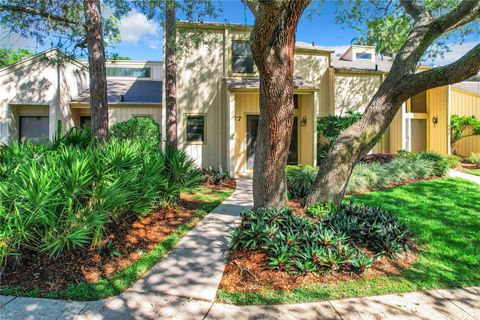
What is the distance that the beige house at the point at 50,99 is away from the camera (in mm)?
13070

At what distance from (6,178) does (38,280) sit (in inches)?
78.1

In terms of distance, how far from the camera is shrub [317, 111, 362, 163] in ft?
42.5

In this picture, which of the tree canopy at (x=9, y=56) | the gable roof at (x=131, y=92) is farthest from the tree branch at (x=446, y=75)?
the tree canopy at (x=9, y=56)

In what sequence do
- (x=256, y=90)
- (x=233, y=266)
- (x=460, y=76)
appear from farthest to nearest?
(x=256, y=90) < (x=460, y=76) < (x=233, y=266)

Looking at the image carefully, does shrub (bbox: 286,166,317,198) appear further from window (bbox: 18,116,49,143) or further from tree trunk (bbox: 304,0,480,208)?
window (bbox: 18,116,49,143)

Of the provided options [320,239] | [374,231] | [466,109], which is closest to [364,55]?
[466,109]

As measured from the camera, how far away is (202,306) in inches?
129

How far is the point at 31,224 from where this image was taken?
12.9 feet

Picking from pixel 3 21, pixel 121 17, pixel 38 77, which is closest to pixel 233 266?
pixel 121 17

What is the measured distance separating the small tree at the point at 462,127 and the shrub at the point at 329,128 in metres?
6.43

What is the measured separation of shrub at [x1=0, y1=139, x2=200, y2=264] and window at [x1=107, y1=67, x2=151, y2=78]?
12.7 metres

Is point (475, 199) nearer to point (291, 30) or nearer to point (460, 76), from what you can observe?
point (460, 76)

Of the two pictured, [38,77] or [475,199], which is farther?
[38,77]

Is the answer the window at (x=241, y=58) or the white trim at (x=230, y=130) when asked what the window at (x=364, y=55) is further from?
the white trim at (x=230, y=130)
